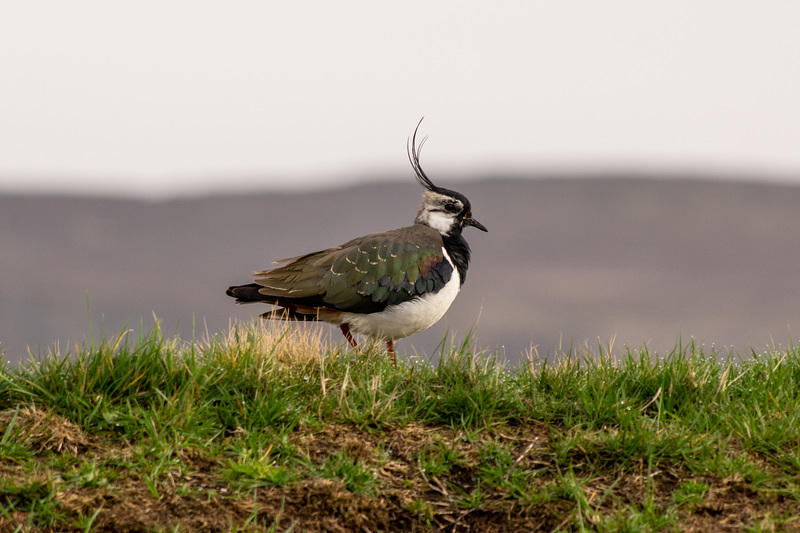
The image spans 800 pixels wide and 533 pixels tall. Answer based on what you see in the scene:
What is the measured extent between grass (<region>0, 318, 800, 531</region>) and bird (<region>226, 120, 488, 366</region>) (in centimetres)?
103

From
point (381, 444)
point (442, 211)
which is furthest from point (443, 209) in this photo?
point (381, 444)

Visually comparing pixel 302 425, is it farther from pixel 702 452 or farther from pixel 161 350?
pixel 702 452

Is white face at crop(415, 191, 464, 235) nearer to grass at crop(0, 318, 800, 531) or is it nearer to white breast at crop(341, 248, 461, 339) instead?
white breast at crop(341, 248, 461, 339)

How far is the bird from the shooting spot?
6.69 meters

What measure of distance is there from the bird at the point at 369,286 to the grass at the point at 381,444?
1.03 m

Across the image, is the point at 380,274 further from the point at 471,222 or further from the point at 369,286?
the point at 471,222

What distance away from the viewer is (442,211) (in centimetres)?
765

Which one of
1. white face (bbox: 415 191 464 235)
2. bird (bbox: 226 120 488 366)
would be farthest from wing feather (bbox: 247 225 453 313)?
white face (bbox: 415 191 464 235)

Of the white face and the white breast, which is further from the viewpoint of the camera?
the white face

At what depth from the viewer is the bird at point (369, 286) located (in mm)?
6688

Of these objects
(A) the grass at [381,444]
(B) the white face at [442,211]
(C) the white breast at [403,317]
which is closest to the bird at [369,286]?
(C) the white breast at [403,317]

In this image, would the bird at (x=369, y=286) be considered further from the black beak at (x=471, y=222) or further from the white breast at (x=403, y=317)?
the black beak at (x=471, y=222)

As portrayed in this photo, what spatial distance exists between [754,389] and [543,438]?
1693mm

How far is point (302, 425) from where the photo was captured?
493 cm
